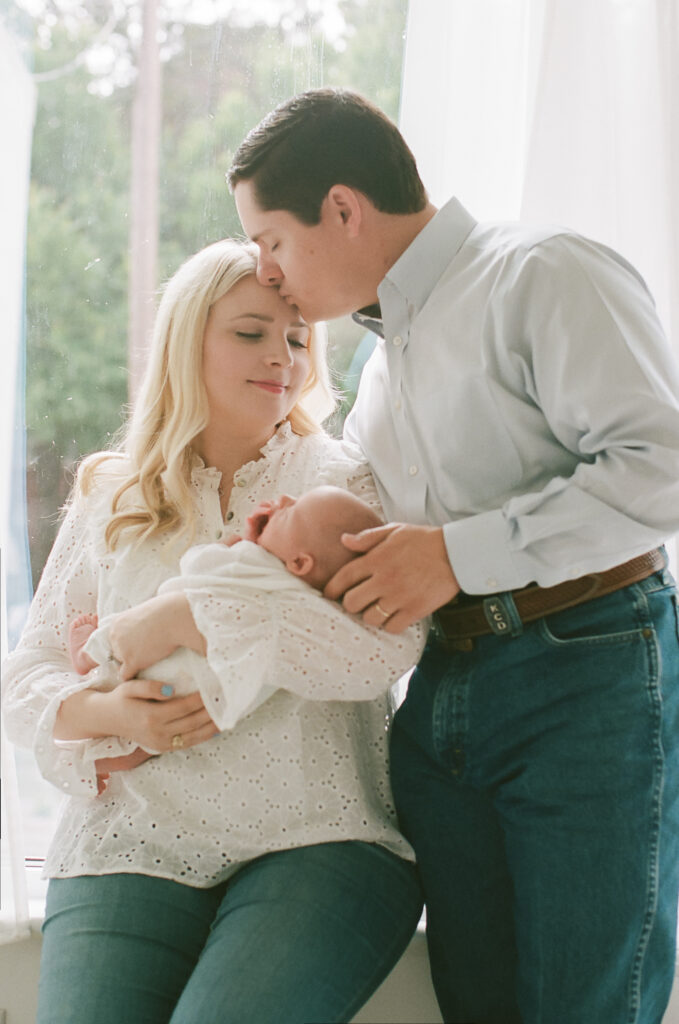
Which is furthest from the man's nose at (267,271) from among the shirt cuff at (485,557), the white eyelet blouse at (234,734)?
the shirt cuff at (485,557)

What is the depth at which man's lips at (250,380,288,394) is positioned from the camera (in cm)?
160

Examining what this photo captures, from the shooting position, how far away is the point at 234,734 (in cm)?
143

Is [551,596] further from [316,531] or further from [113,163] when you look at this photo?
[113,163]

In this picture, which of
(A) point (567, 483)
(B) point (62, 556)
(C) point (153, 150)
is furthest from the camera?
(C) point (153, 150)

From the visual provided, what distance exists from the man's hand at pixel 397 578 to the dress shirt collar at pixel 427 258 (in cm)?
39

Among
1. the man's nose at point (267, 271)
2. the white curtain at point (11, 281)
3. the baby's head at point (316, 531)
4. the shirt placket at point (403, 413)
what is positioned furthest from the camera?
the white curtain at point (11, 281)

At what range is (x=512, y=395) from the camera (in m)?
1.38

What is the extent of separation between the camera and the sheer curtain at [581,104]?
161 centimetres

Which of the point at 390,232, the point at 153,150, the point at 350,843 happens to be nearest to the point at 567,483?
the point at 390,232

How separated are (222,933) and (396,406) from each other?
31.8 inches

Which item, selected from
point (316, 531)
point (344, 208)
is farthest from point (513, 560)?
point (344, 208)

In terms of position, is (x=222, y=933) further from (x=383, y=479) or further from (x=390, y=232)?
(x=390, y=232)

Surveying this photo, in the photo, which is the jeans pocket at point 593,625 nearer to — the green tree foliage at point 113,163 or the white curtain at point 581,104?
the white curtain at point 581,104

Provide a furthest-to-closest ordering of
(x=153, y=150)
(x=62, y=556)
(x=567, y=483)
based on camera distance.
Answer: (x=153, y=150) → (x=62, y=556) → (x=567, y=483)
